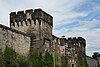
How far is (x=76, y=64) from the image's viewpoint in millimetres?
48000

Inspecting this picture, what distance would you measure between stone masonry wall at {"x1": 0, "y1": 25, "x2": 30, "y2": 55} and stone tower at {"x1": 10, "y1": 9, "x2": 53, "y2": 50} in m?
0.99

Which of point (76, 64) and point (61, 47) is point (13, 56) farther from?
point (76, 64)

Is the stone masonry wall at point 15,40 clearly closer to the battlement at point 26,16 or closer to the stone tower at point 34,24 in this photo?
the stone tower at point 34,24

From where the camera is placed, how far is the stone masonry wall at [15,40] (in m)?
27.4

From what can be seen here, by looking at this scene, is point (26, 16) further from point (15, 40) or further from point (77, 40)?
point (77, 40)

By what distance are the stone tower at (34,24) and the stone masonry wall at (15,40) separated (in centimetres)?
99

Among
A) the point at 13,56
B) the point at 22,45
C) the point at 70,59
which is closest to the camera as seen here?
the point at 13,56

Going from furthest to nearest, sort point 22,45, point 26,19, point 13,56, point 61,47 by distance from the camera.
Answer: point 61,47
point 26,19
point 22,45
point 13,56

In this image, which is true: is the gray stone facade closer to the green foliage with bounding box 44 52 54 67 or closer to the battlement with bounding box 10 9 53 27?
the green foliage with bounding box 44 52 54 67

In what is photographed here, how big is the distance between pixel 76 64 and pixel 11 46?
21.4 meters

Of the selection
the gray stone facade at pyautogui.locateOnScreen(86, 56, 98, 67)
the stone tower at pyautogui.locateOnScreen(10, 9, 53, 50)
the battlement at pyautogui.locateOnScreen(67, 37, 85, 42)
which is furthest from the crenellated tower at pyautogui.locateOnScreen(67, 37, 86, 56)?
the stone tower at pyautogui.locateOnScreen(10, 9, 53, 50)

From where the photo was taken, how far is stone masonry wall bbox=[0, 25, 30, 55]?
2741 cm

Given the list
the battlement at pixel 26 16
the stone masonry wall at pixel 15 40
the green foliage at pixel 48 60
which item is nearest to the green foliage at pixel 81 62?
the green foliage at pixel 48 60

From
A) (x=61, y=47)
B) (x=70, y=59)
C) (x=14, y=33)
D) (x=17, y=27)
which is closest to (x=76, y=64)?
(x=70, y=59)
